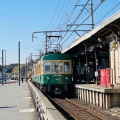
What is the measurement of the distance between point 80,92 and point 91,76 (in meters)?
10.9

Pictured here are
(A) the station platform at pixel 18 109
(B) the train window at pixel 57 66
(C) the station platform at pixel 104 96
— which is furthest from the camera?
(B) the train window at pixel 57 66

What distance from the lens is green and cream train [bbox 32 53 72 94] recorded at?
81.9 ft

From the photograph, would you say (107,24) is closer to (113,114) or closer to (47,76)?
(113,114)

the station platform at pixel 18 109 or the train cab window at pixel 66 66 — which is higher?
the train cab window at pixel 66 66

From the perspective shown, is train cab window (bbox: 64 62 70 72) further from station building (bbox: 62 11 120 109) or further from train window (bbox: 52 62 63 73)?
station building (bbox: 62 11 120 109)

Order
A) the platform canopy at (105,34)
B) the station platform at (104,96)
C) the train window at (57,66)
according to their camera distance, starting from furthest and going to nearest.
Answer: the train window at (57,66)
the platform canopy at (105,34)
the station platform at (104,96)

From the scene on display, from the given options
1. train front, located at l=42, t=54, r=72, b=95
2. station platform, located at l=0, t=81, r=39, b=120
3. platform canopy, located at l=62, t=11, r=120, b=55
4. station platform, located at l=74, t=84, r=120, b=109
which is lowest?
station platform, located at l=0, t=81, r=39, b=120

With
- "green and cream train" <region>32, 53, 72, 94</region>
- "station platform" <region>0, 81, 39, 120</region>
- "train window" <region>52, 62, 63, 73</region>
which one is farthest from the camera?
"train window" <region>52, 62, 63, 73</region>

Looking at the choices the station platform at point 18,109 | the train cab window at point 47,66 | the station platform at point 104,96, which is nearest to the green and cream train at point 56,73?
the train cab window at point 47,66

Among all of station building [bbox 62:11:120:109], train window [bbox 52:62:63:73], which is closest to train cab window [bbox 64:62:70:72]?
train window [bbox 52:62:63:73]

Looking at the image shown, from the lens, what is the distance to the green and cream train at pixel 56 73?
81.9 ft

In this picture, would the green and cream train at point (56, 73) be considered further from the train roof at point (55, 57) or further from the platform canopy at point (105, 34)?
the platform canopy at point (105, 34)

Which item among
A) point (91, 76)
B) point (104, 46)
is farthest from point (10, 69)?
point (104, 46)

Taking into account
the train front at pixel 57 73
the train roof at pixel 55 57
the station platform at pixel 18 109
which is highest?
the train roof at pixel 55 57
